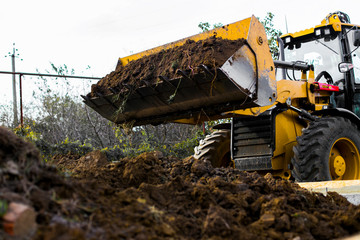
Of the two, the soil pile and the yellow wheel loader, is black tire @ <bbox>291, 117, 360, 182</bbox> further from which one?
the soil pile

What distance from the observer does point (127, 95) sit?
5762 mm

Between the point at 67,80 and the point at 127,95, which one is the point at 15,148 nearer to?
the point at 127,95

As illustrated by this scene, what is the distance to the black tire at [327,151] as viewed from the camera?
5.62 metres

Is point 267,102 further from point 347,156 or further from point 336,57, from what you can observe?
point 336,57

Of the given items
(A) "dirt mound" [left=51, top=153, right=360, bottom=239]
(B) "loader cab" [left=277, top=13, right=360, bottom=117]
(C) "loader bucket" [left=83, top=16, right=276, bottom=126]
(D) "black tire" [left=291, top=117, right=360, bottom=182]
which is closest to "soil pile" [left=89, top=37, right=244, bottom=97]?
(C) "loader bucket" [left=83, top=16, right=276, bottom=126]

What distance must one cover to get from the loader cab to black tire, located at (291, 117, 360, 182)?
1001 mm

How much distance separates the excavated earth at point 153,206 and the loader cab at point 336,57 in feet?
12.9

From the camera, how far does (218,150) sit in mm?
7023

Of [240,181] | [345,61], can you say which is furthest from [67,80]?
[240,181]

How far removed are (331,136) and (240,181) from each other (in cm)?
269

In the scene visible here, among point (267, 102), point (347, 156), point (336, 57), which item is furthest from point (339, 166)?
point (336, 57)

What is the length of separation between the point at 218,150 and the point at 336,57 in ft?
8.82

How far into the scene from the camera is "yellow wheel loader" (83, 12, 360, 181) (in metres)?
5.25

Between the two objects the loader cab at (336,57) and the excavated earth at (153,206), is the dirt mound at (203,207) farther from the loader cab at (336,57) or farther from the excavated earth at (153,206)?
the loader cab at (336,57)
